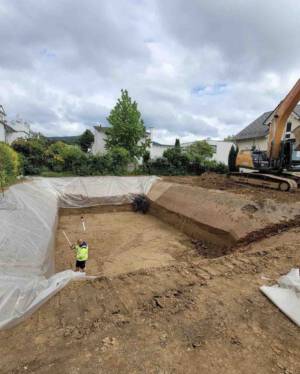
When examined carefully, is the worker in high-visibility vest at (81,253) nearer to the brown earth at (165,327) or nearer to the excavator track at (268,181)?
the brown earth at (165,327)

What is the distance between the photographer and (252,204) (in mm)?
7824

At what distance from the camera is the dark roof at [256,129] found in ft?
71.6

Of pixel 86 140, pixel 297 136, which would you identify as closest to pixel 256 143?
pixel 297 136

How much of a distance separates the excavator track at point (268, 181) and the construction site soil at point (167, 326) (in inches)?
194

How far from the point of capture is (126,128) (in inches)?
723

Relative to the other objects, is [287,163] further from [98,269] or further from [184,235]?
[98,269]

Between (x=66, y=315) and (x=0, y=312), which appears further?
(x=66, y=315)

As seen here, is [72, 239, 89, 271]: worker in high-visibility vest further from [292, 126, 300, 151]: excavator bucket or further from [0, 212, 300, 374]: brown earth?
[292, 126, 300, 151]: excavator bucket

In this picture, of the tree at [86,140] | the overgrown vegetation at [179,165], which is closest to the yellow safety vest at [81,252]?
the overgrown vegetation at [179,165]

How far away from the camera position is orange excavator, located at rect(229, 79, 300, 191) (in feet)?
28.0

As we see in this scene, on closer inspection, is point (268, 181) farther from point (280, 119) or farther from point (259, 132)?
point (259, 132)

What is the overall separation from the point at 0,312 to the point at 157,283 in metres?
2.11


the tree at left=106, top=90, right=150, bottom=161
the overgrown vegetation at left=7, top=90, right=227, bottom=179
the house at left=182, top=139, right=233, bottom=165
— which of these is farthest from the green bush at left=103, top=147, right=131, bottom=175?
the house at left=182, top=139, right=233, bottom=165

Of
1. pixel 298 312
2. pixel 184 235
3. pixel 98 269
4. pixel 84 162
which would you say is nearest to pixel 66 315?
pixel 298 312
